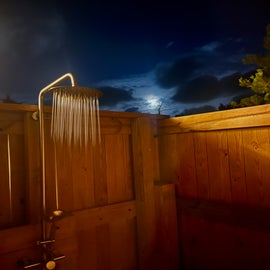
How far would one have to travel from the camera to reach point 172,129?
2697 millimetres

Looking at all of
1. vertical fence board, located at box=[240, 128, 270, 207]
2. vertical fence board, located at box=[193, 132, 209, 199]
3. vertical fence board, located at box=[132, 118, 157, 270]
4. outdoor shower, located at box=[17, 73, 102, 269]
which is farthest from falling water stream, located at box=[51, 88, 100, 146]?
vertical fence board, located at box=[240, 128, 270, 207]

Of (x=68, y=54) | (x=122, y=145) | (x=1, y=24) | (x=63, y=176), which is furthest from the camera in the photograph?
(x=68, y=54)

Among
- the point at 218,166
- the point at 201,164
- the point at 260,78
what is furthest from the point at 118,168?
the point at 260,78

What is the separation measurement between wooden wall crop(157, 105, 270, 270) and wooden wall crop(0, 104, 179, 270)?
0.16m

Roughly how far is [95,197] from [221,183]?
1.15 m

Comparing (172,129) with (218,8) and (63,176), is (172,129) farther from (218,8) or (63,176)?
(218,8)

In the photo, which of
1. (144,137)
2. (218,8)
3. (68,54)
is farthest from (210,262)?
(218,8)

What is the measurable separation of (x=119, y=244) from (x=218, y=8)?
615 cm

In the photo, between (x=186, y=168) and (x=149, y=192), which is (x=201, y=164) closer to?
(x=186, y=168)

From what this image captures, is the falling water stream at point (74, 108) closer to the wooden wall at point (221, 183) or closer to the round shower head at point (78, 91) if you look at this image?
the round shower head at point (78, 91)

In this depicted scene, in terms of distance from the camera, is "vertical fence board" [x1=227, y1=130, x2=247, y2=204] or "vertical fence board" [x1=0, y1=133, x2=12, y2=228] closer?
"vertical fence board" [x1=0, y1=133, x2=12, y2=228]

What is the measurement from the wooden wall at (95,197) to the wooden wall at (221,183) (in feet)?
0.51

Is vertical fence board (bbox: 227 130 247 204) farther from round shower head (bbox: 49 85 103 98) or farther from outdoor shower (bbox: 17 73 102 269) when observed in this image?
round shower head (bbox: 49 85 103 98)

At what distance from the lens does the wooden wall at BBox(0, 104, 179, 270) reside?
185cm
